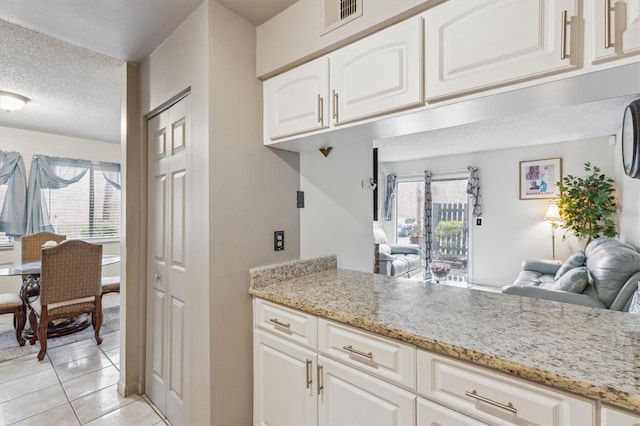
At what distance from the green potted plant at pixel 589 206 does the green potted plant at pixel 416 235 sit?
2498mm

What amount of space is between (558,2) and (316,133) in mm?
966

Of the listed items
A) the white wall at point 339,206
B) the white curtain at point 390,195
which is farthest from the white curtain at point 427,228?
the white wall at point 339,206

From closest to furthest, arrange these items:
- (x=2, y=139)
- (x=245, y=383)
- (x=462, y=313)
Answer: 1. (x=462, y=313)
2. (x=245, y=383)
3. (x=2, y=139)

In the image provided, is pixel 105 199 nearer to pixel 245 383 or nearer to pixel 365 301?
pixel 245 383

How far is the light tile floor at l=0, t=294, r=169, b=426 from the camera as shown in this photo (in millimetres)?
1904

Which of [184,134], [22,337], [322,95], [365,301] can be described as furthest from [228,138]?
[22,337]

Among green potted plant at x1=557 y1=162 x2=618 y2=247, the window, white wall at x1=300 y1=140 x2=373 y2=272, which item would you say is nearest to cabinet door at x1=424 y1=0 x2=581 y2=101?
white wall at x1=300 y1=140 x2=373 y2=272

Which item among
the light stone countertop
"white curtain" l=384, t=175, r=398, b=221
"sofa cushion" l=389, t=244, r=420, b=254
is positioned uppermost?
"white curtain" l=384, t=175, r=398, b=221

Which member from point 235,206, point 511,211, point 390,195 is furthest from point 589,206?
point 235,206

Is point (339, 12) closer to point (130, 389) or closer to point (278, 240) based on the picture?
point (278, 240)

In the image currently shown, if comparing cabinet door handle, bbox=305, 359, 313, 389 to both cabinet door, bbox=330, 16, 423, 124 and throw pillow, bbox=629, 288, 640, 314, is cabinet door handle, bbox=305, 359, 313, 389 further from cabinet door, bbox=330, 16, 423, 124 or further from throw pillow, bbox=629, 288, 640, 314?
throw pillow, bbox=629, 288, 640, 314

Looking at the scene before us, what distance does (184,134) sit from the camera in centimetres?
176

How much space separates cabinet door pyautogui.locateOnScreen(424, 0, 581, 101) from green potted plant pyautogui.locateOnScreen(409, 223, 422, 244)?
571 centimetres

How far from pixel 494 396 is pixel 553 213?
16.1ft
